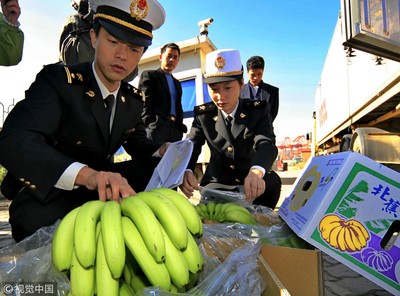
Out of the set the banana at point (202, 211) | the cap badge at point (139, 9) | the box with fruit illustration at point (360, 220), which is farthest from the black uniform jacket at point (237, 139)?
the box with fruit illustration at point (360, 220)

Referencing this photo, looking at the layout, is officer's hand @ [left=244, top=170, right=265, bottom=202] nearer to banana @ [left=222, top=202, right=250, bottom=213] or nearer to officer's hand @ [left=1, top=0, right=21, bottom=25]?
banana @ [left=222, top=202, right=250, bottom=213]

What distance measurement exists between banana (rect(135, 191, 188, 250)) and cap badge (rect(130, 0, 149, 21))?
112cm

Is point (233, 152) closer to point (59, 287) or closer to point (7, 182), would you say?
point (7, 182)

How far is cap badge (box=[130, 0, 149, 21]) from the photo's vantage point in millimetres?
1721

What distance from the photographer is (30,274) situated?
3.33ft

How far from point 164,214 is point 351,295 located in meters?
1.45

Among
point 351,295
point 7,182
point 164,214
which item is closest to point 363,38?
point 351,295

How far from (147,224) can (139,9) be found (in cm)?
130

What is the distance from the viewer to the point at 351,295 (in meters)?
1.83

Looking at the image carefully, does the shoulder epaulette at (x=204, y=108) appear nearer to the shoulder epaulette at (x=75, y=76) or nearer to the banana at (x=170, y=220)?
the shoulder epaulette at (x=75, y=76)

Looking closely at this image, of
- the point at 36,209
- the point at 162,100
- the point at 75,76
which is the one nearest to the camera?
the point at 36,209

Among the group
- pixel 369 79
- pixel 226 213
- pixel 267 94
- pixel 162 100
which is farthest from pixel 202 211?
pixel 369 79

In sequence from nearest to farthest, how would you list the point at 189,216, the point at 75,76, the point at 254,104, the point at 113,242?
the point at 113,242 → the point at 189,216 → the point at 75,76 → the point at 254,104

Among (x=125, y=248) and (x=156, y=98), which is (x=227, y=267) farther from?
(x=156, y=98)
